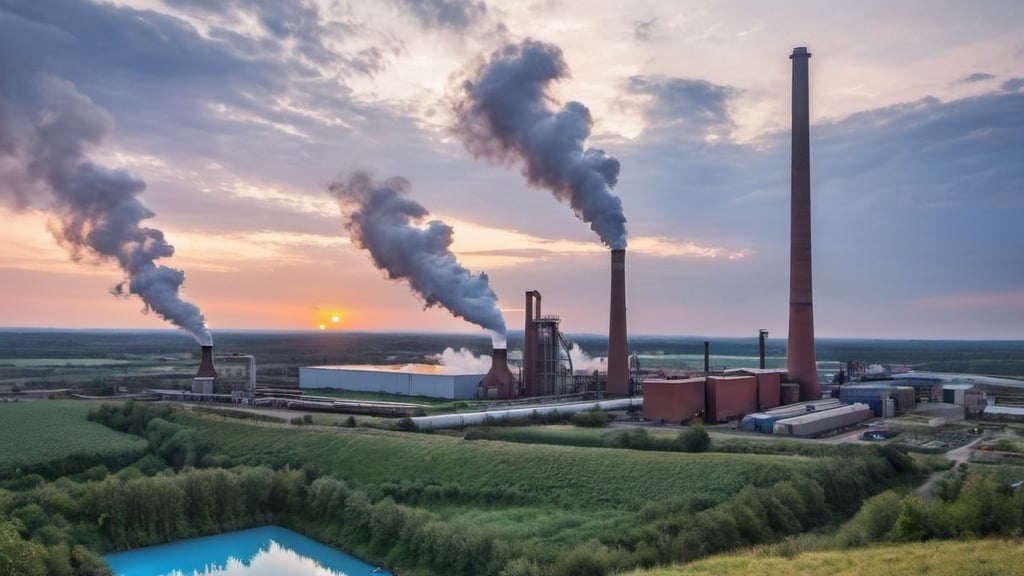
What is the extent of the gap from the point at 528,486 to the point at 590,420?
12.0m

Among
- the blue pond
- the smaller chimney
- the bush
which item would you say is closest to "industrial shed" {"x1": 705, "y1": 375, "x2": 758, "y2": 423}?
the bush

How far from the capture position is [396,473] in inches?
1310

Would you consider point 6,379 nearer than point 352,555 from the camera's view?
No

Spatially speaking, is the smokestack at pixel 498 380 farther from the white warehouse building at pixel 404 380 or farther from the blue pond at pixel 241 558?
the blue pond at pixel 241 558

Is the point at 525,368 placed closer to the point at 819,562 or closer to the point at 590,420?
the point at 590,420

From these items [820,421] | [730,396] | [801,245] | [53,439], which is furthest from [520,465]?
[801,245]

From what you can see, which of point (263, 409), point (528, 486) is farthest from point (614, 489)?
point (263, 409)

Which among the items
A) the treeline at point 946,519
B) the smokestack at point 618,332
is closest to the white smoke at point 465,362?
the smokestack at point 618,332

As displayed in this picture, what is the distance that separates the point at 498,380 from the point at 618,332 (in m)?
8.49

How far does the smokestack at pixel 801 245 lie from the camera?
49.2 m

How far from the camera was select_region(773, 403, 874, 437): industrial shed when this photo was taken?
39438mm

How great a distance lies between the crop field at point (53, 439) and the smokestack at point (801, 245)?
3810cm

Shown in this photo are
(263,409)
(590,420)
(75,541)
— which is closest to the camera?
(75,541)

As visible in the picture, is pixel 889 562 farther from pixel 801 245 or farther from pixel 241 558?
pixel 801 245
